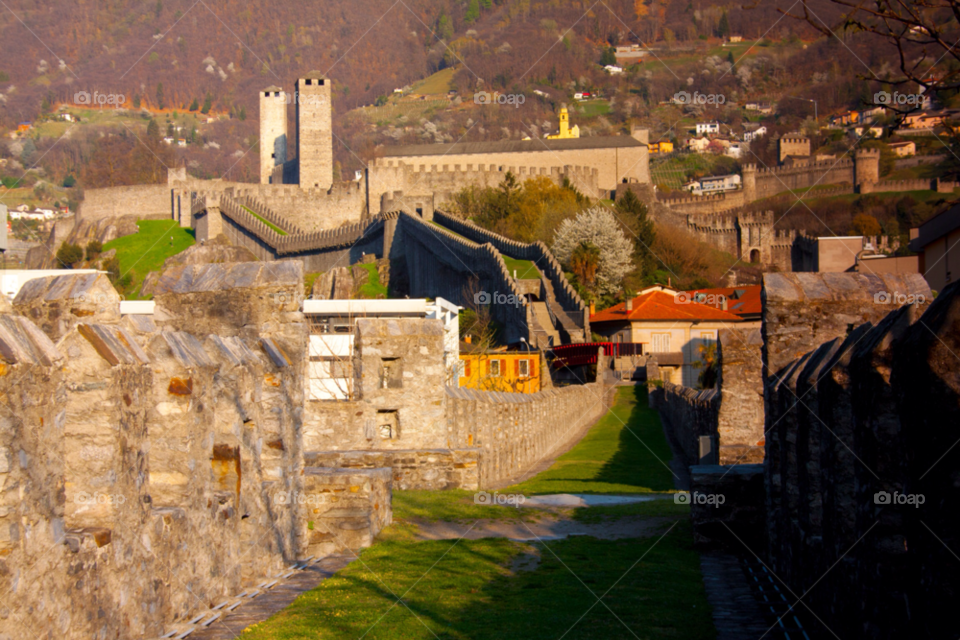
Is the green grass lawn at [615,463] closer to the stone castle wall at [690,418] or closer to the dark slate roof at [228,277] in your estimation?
the stone castle wall at [690,418]

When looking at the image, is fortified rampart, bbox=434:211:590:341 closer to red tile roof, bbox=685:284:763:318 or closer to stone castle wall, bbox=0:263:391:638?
red tile roof, bbox=685:284:763:318

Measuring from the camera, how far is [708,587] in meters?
7.78

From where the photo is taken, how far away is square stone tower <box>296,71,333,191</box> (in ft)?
339

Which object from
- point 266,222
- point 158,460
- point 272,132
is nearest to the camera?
point 158,460

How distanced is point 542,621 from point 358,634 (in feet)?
3.68

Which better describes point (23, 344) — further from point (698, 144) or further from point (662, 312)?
point (698, 144)

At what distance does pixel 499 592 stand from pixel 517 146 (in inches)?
3903

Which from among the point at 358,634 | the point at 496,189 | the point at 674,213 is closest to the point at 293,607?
the point at 358,634

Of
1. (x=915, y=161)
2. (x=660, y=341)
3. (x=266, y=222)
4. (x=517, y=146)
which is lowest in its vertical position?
(x=660, y=341)

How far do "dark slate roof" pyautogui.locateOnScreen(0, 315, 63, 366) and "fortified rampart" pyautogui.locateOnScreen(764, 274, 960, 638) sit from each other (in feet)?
11.4

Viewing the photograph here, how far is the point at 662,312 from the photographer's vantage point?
54344 mm

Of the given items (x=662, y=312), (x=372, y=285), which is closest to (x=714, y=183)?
(x=372, y=285)

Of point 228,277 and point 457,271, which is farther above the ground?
point 457,271

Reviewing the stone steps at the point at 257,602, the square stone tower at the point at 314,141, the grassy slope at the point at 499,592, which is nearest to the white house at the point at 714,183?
the square stone tower at the point at 314,141
